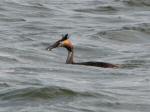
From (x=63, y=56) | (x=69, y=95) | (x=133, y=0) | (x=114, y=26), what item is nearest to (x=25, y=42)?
(x=63, y=56)

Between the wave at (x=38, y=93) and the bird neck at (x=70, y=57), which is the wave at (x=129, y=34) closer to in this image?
the bird neck at (x=70, y=57)

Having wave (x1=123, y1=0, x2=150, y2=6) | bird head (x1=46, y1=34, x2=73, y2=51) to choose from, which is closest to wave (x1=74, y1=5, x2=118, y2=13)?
wave (x1=123, y1=0, x2=150, y2=6)

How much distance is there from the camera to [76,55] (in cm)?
2102

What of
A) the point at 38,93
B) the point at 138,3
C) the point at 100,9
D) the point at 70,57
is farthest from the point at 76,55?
the point at 138,3

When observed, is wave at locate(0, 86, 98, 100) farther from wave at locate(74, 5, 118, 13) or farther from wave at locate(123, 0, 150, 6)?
wave at locate(123, 0, 150, 6)

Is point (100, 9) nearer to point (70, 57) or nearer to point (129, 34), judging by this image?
point (129, 34)

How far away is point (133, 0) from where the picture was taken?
1201 inches

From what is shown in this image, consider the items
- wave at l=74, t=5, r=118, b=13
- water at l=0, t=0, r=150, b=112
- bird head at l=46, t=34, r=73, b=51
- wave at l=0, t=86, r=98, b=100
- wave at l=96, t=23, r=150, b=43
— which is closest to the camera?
water at l=0, t=0, r=150, b=112

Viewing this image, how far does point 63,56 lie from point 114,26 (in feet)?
15.8

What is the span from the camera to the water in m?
14.1

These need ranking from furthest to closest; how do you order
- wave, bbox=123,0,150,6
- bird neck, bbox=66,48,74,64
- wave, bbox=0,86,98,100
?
wave, bbox=123,0,150,6
bird neck, bbox=66,48,74,64
wave, bbox=0,86,98,100

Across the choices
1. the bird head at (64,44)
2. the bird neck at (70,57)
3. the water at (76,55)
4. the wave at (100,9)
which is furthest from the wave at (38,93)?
the wave at (100,9)

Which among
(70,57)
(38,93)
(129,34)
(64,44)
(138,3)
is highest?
(38,93)

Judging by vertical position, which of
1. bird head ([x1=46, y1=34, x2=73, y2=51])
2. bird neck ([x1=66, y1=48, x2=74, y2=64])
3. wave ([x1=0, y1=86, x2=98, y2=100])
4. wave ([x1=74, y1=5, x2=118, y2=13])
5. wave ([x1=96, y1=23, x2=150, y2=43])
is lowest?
wave ([x1=74, y1=5, x2=118, y2=13])
